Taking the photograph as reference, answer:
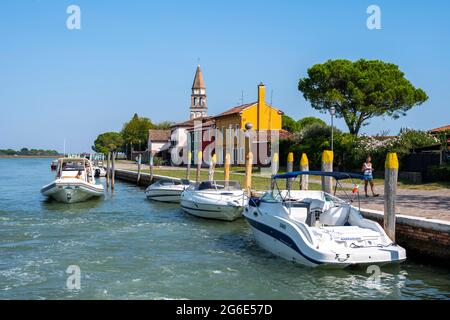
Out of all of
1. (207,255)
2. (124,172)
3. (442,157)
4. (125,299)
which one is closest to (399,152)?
(442,157)

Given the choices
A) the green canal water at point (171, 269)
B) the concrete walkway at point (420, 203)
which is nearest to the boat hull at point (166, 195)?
the green canal water at point (171, 269)

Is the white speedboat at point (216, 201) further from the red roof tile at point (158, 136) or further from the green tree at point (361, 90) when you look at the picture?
the red roof tile at point (158, 136)

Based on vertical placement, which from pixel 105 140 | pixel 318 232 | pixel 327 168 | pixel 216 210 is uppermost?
pixel 105 140

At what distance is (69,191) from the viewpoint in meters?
27.5

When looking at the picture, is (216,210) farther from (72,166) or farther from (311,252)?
(72,166)

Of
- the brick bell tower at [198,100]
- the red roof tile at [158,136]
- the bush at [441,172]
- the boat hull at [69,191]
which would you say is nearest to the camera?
the bush at [441,172]

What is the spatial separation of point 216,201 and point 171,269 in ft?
25.8

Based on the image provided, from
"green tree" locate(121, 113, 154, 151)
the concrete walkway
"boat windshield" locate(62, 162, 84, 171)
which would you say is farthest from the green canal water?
"green tree" locate(121, 113, 154, 151)

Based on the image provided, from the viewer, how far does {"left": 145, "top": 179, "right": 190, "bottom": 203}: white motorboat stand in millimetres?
27578

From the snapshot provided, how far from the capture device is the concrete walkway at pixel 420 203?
15.3 meters

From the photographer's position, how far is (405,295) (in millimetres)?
10688

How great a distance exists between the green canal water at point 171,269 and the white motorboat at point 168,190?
734cm

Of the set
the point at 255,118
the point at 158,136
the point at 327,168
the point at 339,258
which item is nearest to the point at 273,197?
the point at 339,258

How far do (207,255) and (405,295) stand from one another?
5.59 m
